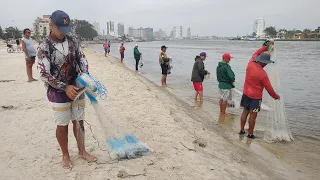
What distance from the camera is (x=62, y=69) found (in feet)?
10.4

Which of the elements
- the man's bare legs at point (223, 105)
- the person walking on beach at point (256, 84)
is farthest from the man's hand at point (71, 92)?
the man's bare legs at point (223, 105)

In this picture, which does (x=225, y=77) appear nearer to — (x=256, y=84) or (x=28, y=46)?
(x=256, y=84)

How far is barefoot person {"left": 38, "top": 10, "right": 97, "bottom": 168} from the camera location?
9.95 ft

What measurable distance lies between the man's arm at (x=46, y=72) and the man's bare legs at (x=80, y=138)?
634 millimetres

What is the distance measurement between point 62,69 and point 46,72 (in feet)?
0.62

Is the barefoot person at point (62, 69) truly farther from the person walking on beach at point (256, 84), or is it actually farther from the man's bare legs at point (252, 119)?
the man's bare legs at point (252, 119)

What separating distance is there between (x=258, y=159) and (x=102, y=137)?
8.97 ft

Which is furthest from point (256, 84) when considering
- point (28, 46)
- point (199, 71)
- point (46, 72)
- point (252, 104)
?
point (28, 46)

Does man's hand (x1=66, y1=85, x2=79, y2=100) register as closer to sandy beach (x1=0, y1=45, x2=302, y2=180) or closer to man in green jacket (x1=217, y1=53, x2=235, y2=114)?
sandy beach (x1=0, y1=45, x2=302, y2=180)

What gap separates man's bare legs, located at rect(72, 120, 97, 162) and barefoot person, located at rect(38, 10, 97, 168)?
51mm

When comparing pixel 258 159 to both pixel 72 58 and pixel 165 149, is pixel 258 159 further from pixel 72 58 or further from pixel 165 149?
pixel 72 58

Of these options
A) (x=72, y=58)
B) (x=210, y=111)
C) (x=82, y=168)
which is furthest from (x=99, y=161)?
(x=210, y=111)

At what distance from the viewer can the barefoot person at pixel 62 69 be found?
3.03m

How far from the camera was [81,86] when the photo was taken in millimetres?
3223
